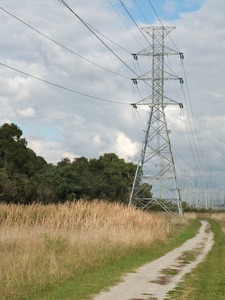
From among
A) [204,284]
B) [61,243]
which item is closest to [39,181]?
[61,243]

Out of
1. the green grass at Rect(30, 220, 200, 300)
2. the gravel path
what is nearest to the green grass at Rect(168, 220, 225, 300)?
the gravel path

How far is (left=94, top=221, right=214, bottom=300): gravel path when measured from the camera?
861cm

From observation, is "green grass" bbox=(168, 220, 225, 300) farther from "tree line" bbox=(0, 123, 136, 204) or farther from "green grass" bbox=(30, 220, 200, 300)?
"tree line" bbox=(0, 123, 136, 204)

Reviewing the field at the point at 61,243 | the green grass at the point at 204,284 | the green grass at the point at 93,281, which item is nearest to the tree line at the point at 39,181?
the field at the point at 61,243

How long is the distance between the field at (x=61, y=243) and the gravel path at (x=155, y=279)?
136cm

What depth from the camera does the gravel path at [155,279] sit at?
8609mm

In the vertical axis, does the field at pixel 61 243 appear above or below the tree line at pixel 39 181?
below

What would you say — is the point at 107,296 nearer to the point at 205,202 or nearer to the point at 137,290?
the point at 137,290

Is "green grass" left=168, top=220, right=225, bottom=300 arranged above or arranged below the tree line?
below

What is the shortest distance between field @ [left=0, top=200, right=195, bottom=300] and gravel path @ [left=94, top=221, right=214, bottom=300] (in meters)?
1.36

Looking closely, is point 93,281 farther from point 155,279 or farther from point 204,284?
point 204,284

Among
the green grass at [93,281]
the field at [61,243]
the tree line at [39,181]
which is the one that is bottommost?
the green grass at [93,281]

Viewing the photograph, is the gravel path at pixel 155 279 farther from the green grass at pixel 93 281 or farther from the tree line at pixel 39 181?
the tree line at pixel 39 181

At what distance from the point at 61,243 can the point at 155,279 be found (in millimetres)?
3596
